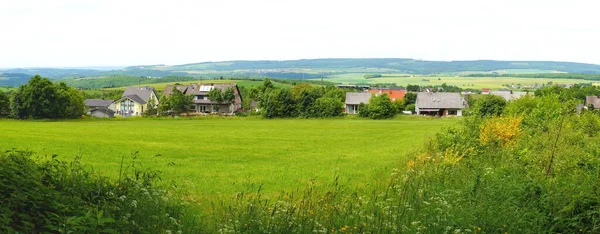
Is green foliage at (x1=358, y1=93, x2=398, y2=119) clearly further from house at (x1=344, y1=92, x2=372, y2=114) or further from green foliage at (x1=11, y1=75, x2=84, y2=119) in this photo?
green foliage at (x1=11, y1=75, x2=84, y2=119)

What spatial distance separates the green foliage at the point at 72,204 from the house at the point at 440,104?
90248 mm

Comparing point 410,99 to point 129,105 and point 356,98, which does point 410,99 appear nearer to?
point 356,98

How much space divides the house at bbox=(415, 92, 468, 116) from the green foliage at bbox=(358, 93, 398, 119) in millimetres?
17498

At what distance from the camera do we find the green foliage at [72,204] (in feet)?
20.0

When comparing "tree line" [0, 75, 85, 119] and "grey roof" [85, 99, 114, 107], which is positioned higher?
"tree line" [0, 75, 85, 119]

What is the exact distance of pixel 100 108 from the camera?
312 feet

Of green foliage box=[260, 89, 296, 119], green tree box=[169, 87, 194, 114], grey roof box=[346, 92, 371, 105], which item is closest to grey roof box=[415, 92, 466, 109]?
grey roof box=[346, 92, 371, 105]

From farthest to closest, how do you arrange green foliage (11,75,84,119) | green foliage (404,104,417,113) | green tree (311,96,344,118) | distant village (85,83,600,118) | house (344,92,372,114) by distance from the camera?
house (344,92,372,114)
green foliage (404,104,417,113)
distant village (85,83,600,118)
green tree (311,96,344,118)
green foliage (11,75,84,119)

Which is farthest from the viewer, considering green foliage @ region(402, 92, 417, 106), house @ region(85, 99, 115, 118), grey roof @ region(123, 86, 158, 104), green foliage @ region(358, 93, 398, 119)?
grey roof @ region(123, 86, 158, 104)

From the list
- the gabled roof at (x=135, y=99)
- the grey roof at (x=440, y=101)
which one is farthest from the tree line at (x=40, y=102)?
the grey roof at (x=440, y=101)

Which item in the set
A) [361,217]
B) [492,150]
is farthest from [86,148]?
[361,217]

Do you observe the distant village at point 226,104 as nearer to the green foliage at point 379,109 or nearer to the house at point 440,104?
the house at point 440,104

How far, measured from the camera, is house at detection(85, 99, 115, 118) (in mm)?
94000

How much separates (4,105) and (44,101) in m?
5.82
